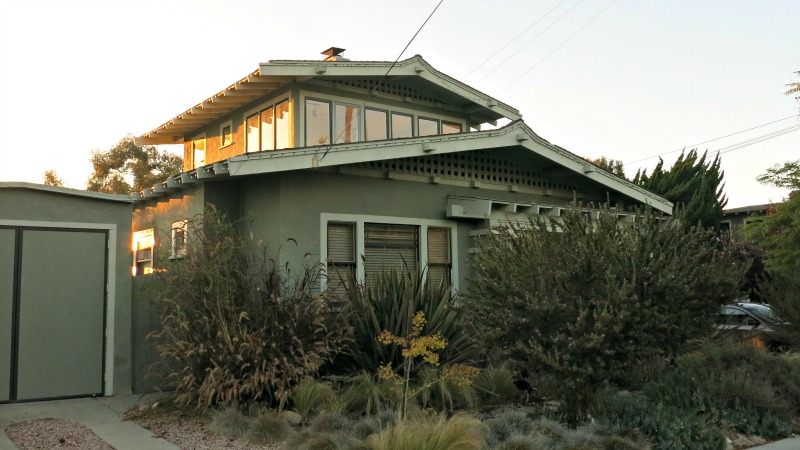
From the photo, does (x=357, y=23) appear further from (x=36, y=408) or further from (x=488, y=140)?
(x=36, y=408)

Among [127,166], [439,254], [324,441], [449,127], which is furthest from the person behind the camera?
[127,166]

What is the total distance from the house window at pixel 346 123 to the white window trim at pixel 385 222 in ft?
7.98

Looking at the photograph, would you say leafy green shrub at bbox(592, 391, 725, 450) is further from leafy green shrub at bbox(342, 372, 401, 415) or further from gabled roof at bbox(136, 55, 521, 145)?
gabled roof at bbox(136, 55, 521, 145)

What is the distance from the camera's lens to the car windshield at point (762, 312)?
13234 millimetres

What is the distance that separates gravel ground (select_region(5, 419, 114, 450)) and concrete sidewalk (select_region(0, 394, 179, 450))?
0.08 metres

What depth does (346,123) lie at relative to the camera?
45.6ft

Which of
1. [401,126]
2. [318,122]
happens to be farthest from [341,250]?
[401,126]

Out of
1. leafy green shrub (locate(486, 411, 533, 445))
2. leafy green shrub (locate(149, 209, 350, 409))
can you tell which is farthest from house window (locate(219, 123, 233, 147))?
leafy green shrub (locate(486, 411, 533, 445))

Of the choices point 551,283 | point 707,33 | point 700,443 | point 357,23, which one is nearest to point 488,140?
point 357,23

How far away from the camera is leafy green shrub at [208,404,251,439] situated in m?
7.51

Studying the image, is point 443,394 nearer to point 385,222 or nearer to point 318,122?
point 385,222

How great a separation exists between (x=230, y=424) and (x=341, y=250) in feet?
14.5

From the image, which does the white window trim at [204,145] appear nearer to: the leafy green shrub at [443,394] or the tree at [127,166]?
the leafy green shrub at [443,394]

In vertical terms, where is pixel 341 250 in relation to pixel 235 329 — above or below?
above
